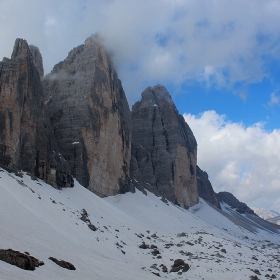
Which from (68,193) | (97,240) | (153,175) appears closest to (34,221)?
(97,240)

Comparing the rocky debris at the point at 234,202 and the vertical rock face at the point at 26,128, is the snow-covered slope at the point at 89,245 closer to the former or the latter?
the vertical rock face at the point at 26,128

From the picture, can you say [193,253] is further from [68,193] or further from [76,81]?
[76,81]

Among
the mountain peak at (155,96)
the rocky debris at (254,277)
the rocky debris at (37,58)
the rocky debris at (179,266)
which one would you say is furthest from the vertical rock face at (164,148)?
the rocky debris at (254,277)

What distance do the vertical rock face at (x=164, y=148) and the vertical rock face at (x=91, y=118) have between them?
1640 centimetres

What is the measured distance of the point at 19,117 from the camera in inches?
1156

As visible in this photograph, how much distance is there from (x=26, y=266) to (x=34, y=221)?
8.10 meters

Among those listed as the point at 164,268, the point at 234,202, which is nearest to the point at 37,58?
the point at 164,268

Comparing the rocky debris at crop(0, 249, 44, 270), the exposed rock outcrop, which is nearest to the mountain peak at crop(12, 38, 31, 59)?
the rocky debris at crop(0, 249, 44, 270)

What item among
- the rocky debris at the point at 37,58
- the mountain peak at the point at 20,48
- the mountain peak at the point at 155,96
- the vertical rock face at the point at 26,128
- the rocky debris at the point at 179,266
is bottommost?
the rocky debris at the point at 179,266

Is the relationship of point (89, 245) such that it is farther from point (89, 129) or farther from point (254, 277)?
point (89, 129)

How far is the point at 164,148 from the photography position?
241 feet

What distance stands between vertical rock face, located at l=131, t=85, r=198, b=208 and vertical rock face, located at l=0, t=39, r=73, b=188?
3213 cm

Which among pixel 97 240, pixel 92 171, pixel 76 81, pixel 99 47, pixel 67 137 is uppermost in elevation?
pixel 99 47

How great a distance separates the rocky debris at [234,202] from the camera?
115375 millimetres
